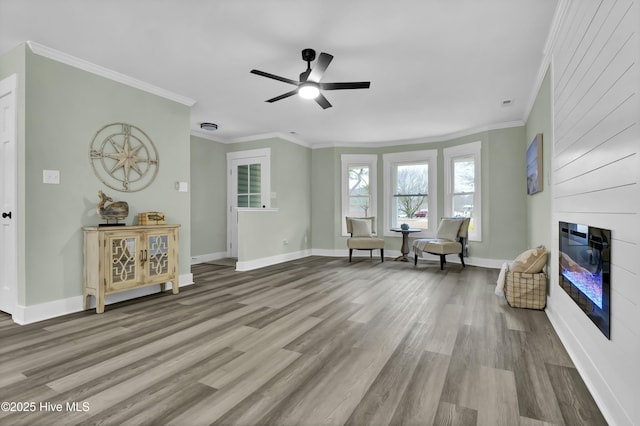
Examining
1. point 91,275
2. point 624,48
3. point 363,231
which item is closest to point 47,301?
point 91,275

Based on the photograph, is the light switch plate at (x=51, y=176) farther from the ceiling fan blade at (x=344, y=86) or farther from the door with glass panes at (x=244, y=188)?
the door with glass panes at (x=244, y=188)

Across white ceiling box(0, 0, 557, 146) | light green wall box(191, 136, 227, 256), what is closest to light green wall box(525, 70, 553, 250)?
white ceiling box(0, 0, 557, 146)

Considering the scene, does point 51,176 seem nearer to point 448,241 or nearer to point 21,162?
point 21,162

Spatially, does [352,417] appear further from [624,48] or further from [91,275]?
[91,275]

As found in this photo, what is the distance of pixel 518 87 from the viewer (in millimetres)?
3938

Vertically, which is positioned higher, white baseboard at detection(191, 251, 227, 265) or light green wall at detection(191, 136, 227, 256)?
light green wall at detection(191, 136, 227, 256)

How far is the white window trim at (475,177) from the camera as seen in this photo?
5.88 meters

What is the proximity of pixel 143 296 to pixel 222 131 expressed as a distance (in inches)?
136

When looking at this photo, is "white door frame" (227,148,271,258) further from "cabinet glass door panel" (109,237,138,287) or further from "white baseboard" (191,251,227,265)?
"cabinet glass door panel" (109,237,138,287)

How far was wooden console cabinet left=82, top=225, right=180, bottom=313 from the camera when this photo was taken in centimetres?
315

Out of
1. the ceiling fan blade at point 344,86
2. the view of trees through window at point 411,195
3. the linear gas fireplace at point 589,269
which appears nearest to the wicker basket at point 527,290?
the linear gas fireplace at point 589,269

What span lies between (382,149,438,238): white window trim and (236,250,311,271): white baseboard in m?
1.90

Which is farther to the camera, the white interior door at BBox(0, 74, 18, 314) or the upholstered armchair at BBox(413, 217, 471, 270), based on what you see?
the upholstered armchair at BBox(413, 217, 471, 270)

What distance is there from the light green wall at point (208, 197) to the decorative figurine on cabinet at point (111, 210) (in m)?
2.76
